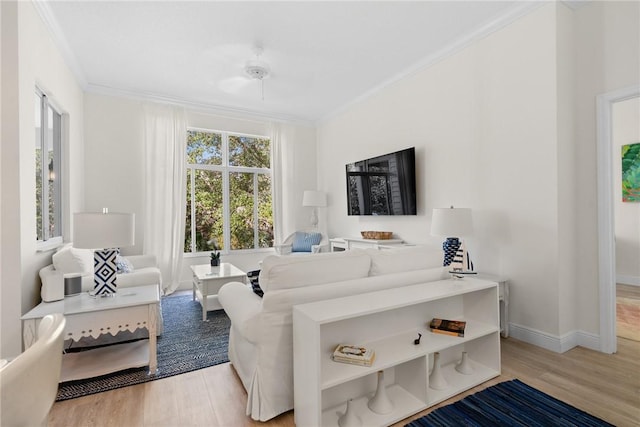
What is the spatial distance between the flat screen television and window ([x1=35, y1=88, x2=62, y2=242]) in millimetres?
3621

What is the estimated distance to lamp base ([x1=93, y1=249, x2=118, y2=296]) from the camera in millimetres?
2260

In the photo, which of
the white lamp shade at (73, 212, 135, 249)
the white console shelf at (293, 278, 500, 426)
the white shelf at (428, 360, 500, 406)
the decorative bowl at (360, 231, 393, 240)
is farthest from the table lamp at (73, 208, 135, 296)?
the decorative bowl at (360, 231, 393, 240)

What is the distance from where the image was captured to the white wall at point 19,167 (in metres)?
2.05

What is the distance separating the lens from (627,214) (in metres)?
4.54

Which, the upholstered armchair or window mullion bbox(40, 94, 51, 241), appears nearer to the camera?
window mullion bbox(40, 94, 51, 241)

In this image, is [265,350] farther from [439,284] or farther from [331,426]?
[439,284]

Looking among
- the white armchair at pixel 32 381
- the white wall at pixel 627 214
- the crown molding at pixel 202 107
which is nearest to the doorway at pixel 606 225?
the white wall at pixel 627 214

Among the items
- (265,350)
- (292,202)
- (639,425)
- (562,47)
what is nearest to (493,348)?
(639,425)

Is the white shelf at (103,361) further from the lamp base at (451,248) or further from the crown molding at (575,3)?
the crown molding at (575,3)

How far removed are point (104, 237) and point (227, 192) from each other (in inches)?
130

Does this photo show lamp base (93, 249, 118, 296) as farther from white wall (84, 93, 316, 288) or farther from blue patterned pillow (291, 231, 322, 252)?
blue patterned pillow (291, 231, 322, 252)

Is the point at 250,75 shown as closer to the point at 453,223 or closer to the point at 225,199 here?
the point at 225,199

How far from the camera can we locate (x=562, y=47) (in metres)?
2.56

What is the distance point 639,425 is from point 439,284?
116 cm
